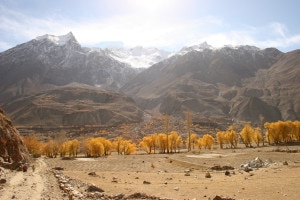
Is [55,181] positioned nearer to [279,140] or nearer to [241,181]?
[241,181]

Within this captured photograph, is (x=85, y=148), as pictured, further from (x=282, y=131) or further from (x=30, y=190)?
(x=30, y=190)

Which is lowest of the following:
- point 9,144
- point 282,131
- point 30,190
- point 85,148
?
point 30,190

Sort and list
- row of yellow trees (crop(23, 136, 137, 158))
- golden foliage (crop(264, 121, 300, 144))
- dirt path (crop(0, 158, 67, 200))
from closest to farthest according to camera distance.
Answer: dirt path (crop(0, 158, 67, 200)), row of yellow trees (crop(23, 136, 137, 158)), golden foliage (crop(264, 121, 300, 144))

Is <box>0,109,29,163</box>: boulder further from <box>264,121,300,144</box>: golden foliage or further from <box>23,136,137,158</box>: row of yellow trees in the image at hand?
<box>264,121,300,144</box>: golden foliage

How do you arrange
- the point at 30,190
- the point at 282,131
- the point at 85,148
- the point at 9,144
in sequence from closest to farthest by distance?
the point at 30,190
the point at 9,144
the point at 85,148
the point at 282,131

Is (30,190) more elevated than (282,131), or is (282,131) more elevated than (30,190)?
(282,131)

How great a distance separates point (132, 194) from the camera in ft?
93.7

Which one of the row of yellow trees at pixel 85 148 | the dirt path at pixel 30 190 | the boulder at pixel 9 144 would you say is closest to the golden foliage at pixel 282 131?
the row of yellow trees at pixel 85 148

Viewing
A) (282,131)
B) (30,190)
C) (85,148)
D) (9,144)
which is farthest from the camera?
(282,131)

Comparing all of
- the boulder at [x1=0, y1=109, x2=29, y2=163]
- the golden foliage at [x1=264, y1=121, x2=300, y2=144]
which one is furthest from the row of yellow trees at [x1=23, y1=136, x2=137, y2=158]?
the boulder at [x1=0, y1=109, x2=29, y2=163]

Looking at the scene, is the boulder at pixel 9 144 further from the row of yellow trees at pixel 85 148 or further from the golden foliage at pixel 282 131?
the golden foliage at pixel 282 131

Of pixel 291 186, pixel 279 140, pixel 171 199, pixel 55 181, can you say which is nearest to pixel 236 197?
pixel 171 199

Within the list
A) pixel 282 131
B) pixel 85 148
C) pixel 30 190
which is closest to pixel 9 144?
pixel 30 190

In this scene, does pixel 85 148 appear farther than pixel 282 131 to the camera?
No
